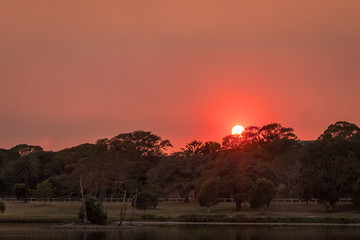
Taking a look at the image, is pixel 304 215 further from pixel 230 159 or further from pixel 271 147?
pixel 271 147

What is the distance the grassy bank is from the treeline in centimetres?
252

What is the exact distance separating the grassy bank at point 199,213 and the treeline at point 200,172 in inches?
99.4

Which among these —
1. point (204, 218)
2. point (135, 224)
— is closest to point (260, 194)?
point (204, 218)

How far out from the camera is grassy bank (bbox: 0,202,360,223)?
9260cm

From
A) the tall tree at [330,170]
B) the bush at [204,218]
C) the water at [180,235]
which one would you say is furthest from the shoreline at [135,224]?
the tall tree at [330,170]

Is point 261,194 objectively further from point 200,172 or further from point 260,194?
point 200,172

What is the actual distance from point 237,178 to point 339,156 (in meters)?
19.1

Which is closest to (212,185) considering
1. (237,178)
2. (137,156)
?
(237,178)

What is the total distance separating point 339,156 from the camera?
4013 inches

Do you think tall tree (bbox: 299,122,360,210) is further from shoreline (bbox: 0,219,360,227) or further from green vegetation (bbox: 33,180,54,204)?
green vegetation (bbox: 33,180,54,204)

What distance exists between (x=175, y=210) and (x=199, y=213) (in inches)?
304

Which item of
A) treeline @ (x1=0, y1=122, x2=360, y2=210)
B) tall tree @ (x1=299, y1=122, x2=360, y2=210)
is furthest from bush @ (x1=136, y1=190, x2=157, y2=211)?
tall tree @ (x1=299, y1=122, x2=360, y2=210)

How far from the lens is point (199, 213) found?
105375 millimetres

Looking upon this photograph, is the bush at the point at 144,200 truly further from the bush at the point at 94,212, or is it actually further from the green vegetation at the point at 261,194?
the bush at the point at 94,212
